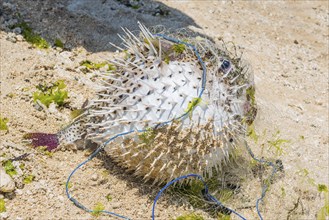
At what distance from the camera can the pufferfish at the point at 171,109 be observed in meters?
2.85

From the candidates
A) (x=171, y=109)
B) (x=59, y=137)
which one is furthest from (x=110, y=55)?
(x=171, y=109)

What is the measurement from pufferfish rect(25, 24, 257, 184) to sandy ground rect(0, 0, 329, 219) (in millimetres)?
286

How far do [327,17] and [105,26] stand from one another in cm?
353

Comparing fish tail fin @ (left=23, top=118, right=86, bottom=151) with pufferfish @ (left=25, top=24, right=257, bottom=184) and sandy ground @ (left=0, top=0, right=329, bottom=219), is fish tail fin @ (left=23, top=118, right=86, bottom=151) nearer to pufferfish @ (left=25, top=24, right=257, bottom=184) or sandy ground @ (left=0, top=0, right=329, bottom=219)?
sandy ground @ (left=0, top=0, right=329, bottom=219)

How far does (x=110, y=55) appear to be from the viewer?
4898 millimetres

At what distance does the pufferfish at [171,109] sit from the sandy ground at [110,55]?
0.29 meters

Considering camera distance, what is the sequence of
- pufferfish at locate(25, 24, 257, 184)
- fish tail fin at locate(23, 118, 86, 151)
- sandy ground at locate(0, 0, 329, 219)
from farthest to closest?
fish tail fin at locate(23, 118, 86, 151)
sandy ground at locate(0, 0, 329, 219)
pufferfish at locate(25, 24, 257, 184)

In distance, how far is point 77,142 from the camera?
3.36 m

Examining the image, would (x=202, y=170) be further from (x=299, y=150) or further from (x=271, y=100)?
(x=271, y=100)

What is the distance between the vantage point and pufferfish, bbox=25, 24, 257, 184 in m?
2.85

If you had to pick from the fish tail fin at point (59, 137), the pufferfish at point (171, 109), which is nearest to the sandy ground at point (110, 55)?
the fish tail fin at point (59, 137)

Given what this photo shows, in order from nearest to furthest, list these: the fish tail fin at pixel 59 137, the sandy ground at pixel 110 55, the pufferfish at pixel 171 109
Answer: the pufferfish at pixel 171 109 → the sandy ground at pixel 110 55 → the fish tail fin at pixel 59 137

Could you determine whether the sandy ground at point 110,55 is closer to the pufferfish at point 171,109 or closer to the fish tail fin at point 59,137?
the fish tail fin at point 59,137

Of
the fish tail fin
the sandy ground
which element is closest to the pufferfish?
the fish tail fin
